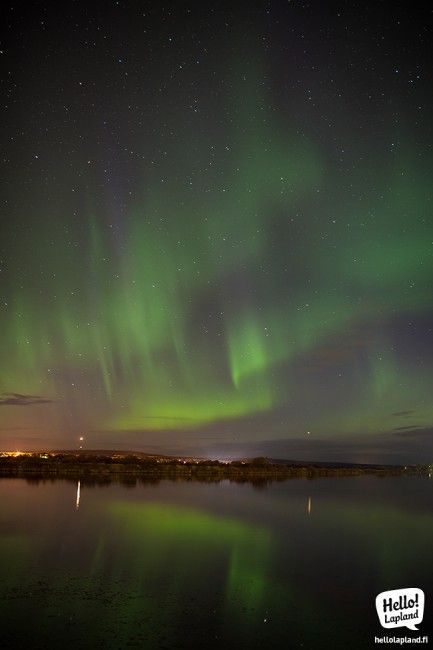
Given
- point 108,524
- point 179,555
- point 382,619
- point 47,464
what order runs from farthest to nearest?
point 47,464, point 108,524, point 179,555, point 382,619

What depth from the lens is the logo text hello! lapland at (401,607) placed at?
17.3 meters

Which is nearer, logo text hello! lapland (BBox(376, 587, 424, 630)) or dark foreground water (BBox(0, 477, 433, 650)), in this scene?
dark foreground water (BBox(0, 477, 433, 650))

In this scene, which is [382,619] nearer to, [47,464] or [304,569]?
[304,569]

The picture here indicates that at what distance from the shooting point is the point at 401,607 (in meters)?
19.3

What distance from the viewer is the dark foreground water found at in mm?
15406

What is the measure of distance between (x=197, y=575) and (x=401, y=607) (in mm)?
7814

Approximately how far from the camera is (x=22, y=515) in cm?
3612

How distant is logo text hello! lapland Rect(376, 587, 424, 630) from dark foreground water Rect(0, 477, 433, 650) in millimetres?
351

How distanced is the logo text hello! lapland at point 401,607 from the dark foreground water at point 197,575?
35 cm

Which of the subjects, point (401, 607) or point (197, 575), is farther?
point (197, 575)

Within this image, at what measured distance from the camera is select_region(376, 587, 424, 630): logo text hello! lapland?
17284 millimetres

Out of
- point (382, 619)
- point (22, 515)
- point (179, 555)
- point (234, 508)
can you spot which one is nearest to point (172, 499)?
point (234, 508)

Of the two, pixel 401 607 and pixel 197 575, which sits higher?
pixel 197 575

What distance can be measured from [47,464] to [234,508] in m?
51.3
